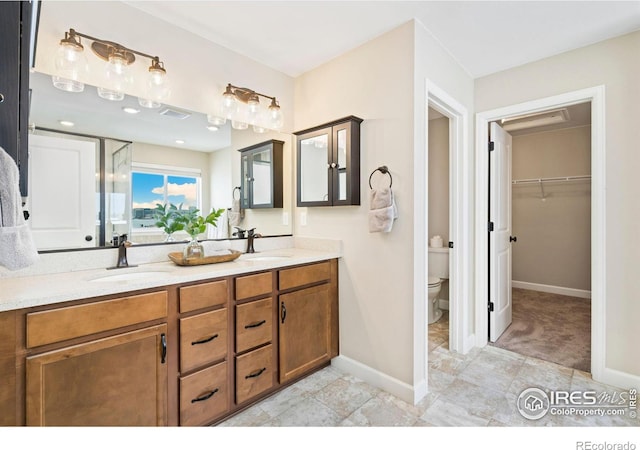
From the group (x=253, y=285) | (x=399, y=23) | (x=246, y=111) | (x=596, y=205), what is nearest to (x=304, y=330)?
(x=253, y=285)

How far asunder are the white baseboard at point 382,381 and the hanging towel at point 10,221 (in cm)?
198

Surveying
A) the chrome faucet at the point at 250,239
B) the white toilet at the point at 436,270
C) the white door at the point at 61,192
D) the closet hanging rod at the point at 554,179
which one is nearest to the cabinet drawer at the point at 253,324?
the chrome faucet at the point at 250,239

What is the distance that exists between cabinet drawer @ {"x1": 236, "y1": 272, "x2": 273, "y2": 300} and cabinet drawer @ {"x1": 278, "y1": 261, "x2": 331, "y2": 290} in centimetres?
10

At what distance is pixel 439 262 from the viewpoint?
347 centimetres

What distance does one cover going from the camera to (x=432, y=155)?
3803 mm

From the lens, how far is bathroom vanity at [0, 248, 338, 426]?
114 cm

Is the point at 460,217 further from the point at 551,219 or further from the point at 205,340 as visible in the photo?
the point at 551,219

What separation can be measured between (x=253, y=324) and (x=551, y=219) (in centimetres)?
462

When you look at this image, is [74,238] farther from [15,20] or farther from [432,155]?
[432,155]

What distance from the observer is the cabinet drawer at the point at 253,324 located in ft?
5.75

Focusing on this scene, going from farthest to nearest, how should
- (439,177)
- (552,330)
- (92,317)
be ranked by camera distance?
1. (439,177)
2. (552,330)
3. (92,317)

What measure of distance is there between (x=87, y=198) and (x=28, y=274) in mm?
461

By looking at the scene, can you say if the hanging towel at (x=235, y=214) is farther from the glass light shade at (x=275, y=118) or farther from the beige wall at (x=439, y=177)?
the beige wall at (x=439, y=177)

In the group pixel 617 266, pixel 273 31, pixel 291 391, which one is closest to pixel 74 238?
pixel 291 391
